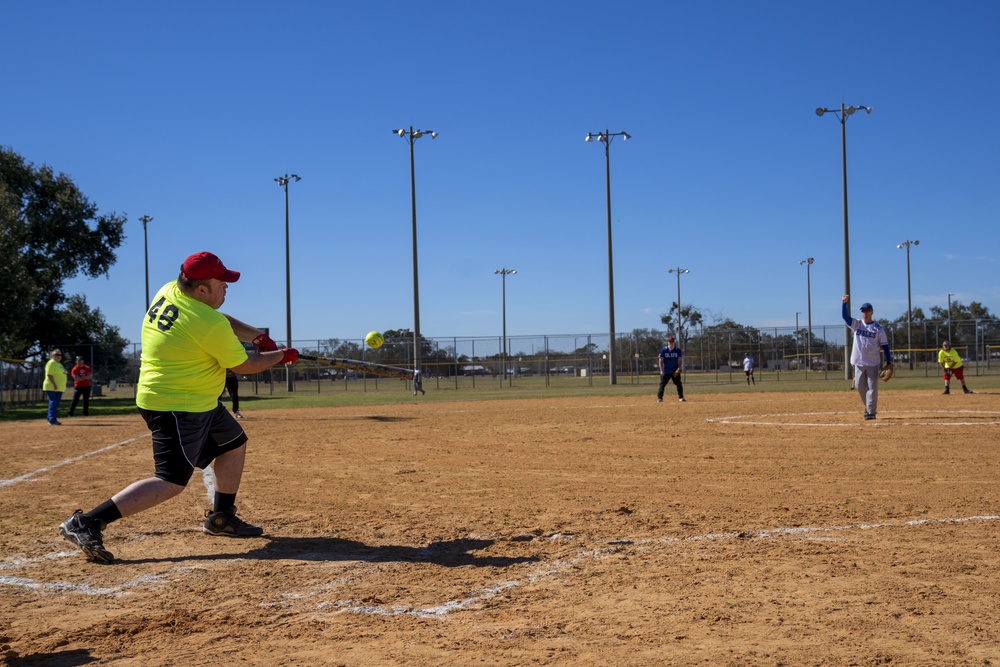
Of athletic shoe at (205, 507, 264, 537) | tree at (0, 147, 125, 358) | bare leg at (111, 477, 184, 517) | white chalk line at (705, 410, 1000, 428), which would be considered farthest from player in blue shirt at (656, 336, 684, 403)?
tree at (0, 147, 125, 358)

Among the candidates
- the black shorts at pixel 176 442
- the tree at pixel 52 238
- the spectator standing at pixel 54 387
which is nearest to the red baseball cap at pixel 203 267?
the black shorts at pixel 176 442

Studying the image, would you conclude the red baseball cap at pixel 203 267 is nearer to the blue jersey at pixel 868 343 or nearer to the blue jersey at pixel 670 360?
the blue jersey at pixel 868 343

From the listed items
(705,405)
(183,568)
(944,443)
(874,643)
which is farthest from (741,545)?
(705,405)

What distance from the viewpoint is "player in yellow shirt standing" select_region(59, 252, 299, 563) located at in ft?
19.1

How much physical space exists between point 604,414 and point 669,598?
47.7ft

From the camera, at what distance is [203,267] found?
594 centimetres

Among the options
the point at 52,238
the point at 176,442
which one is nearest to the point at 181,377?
the point at 176,442

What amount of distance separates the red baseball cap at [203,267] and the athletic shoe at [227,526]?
5.77 feet

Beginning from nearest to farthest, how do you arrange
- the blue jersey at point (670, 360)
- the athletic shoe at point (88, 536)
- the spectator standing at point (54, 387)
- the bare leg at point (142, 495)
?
the athletic shoe at point (88, 536), the bare leg at point (142, 495), the spectator standing at point (54, 387), the blue jersey at point (670, 360)

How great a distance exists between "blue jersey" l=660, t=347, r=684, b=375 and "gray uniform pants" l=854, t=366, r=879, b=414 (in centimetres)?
791

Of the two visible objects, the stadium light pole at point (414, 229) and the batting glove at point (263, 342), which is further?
the stadium light pole at point (414, 229)

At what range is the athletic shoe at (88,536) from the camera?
220 inches

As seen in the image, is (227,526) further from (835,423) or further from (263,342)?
(835,423)

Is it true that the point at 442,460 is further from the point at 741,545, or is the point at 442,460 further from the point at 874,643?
the point at 874,643
